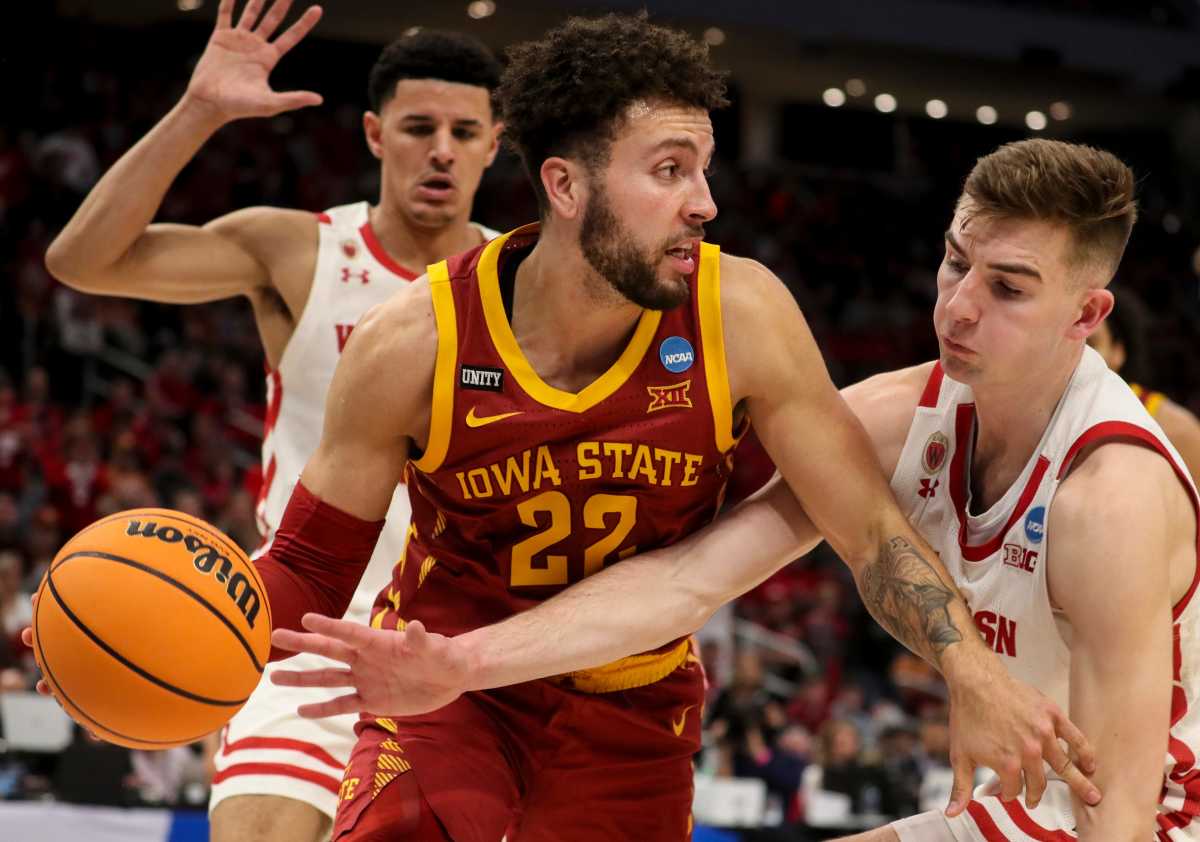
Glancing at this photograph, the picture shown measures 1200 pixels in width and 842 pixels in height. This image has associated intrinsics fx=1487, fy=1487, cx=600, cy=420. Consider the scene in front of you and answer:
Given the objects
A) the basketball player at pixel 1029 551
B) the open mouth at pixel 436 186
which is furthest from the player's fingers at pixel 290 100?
the basketball player at pixel 1029 551

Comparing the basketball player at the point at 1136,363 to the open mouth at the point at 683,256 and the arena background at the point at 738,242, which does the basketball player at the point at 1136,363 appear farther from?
the arena background at the point at 738,242

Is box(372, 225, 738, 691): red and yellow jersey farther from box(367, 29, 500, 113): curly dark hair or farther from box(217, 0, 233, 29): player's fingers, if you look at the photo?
box(367, 29, 500, 113): curly dark hair

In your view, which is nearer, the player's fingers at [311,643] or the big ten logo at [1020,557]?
the player's fingers at [311,643]

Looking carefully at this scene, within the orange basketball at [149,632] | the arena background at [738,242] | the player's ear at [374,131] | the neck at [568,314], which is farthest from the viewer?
the arena background at [738,242]

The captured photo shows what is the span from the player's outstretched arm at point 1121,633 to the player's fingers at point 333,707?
1.36 m

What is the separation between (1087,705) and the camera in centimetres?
290

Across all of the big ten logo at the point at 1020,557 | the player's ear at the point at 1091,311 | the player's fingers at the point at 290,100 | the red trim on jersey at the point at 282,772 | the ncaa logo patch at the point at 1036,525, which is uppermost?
the player's fingers at the point at 290,100

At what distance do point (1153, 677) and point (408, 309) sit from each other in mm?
1771

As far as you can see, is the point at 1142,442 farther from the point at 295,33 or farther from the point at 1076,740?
the point at 295,33

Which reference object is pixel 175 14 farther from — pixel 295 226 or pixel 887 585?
pixel 887 585

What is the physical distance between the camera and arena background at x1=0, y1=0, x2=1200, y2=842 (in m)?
8.49

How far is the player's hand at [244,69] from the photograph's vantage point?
4180 millimetres

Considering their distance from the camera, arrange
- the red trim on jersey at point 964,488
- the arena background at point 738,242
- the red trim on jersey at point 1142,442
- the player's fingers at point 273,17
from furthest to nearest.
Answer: the arena background at point 738,242
the player's fingers at point 273,17
the red trim on jersey at point 964,488
the red trim on jersey at point 1142,442

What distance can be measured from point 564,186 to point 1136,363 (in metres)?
3.12
